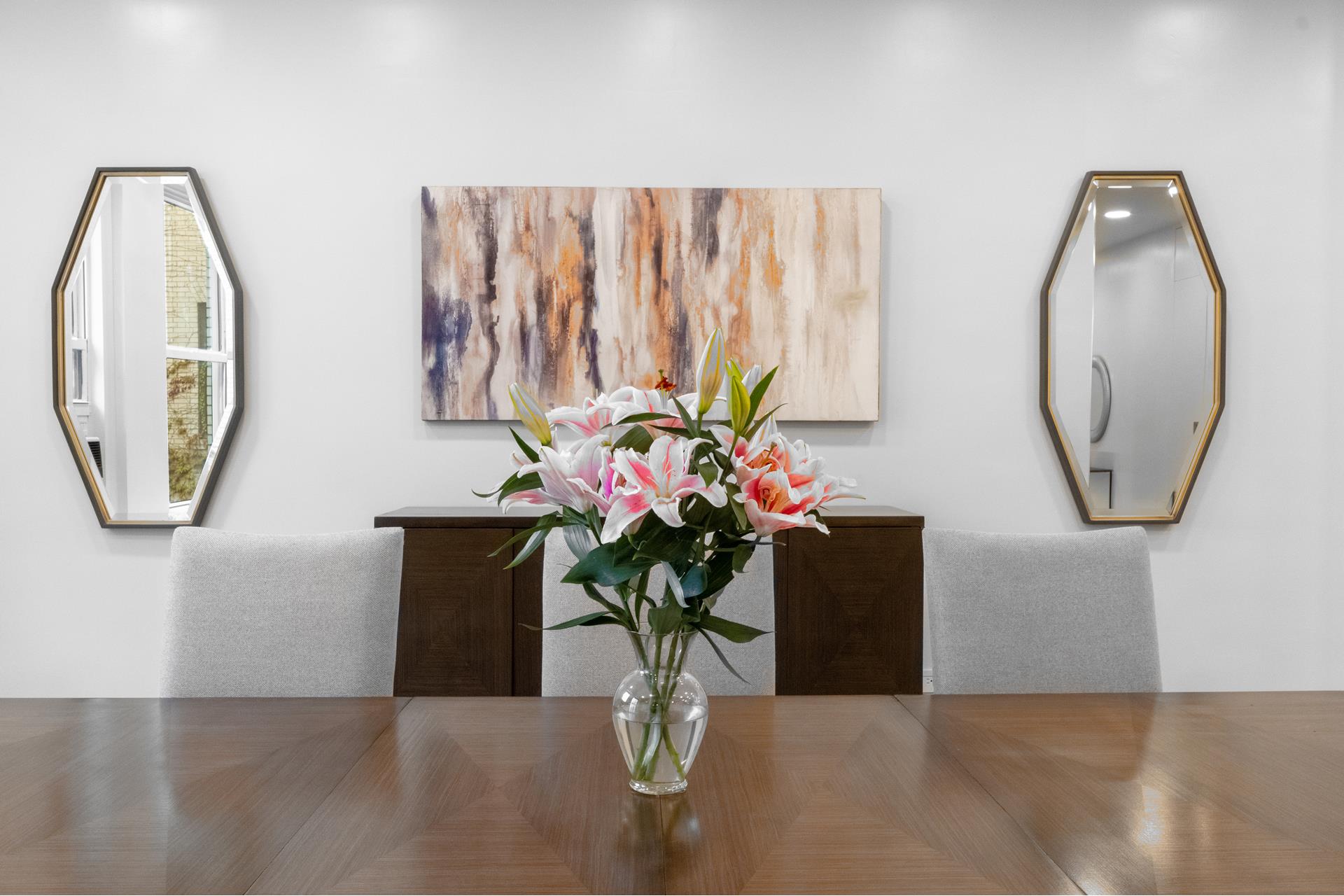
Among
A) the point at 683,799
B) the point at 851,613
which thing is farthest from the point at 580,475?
the point at 851,613

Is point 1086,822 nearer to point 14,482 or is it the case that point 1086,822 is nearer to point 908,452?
point 908,452

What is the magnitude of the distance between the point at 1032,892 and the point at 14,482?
330cm

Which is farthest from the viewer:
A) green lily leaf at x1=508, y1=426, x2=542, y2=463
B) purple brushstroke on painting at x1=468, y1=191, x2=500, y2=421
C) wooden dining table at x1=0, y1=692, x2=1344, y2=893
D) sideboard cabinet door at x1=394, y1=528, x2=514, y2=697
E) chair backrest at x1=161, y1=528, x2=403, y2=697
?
purple brushstroke on painting at x1=468, y1=191, x2=500, y2=421

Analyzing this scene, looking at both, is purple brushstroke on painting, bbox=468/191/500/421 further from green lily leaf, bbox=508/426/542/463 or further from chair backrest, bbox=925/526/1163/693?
green lily leaf, bbox=508/426/542/463

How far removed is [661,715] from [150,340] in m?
2.65

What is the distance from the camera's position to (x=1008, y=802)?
0.98 metres

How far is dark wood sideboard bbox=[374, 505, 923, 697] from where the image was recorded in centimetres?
258

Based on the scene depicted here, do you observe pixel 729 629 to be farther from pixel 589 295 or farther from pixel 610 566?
pixel 589 295

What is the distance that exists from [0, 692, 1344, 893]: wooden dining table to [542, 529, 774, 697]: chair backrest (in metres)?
0.21

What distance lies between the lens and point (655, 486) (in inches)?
33.2

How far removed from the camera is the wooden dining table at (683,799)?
32.1 inches

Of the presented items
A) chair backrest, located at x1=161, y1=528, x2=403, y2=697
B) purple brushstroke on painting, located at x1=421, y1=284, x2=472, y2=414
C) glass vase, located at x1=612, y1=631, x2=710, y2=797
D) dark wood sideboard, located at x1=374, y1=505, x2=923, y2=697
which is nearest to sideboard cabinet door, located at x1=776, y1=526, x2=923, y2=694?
dark wood sideboard, located at x1=374, y1=505, x2=923, y2=697

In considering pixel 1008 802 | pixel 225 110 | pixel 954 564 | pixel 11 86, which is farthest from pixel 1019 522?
pixel 11 86

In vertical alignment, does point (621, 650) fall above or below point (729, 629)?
below
